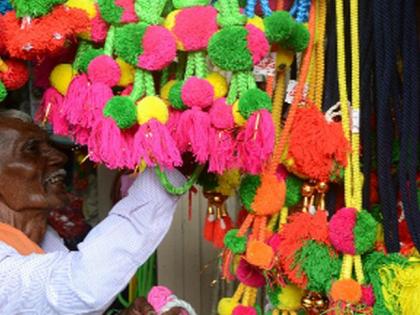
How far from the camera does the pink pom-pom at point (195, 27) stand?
3.02ft

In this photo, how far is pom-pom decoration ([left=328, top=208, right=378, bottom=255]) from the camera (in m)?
0.98

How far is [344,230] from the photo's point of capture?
0.98m

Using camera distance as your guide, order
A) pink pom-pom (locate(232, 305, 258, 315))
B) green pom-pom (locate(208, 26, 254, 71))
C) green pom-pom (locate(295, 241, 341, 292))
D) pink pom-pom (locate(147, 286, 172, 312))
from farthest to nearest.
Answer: pink pom-pom (locate(147, 286, 172, 312)) → pink pom-pom (locate(232, 305, 258, 315)) → green pom-pom (locate(295, 241, 341, 292)) → green pom-pom (locate(208, 26, 254, 71))

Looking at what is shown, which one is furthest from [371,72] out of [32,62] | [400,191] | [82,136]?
→ [32,62]

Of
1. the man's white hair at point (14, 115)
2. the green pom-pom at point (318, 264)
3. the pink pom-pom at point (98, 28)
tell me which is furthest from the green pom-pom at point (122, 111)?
the man's white hair at point (14, 115)

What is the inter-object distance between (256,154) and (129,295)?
3.19ft

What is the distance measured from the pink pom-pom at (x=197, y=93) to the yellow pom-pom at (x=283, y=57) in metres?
0.13

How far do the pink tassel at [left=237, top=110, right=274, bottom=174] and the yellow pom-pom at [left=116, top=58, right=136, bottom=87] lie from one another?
0.19 m

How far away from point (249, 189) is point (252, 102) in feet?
0.63

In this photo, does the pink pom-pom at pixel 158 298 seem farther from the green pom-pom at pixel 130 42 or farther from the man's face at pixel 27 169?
the green pom-pom at pixel 130 42

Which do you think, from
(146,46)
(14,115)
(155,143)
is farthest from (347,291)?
(14,115)

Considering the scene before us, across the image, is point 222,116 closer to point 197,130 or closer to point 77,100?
point 197,130

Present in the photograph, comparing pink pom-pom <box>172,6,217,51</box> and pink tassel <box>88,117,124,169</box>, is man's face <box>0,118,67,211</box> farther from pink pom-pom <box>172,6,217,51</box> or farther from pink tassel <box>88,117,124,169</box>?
pink pom-pom <box>172,6,217,51</box>

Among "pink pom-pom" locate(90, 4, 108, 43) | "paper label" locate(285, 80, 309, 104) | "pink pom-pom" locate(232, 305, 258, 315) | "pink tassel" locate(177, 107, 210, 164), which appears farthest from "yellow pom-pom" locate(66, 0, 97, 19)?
"pink pom-pom" locate(232, 305, 258, 315)
